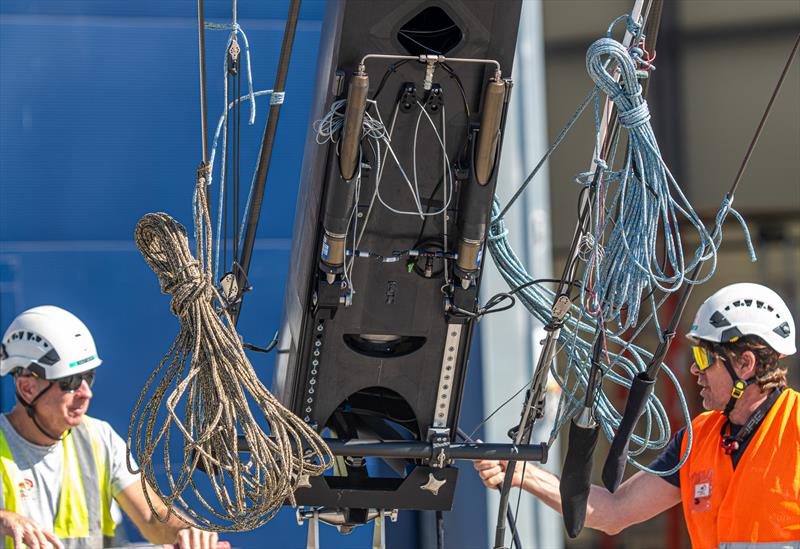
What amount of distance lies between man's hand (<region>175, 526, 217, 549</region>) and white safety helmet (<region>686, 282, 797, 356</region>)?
179 cm

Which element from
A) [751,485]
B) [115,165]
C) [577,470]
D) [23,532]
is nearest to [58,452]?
[23,532]

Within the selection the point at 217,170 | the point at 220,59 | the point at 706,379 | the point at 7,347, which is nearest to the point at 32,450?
the point at 7,347

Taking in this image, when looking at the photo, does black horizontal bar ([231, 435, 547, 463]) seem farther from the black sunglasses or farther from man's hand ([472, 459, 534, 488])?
the black sunglasses

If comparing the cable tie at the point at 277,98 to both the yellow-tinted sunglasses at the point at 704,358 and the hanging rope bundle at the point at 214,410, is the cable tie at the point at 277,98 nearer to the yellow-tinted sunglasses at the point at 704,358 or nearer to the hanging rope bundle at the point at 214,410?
the hanging rope bundle at the point at 214,410

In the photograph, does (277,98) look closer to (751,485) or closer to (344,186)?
(344,186)

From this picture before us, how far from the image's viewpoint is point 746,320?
13.3 feet

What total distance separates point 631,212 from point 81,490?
2.50 metres

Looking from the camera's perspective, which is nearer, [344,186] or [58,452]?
[344,186]

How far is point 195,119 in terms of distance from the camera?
212 inches

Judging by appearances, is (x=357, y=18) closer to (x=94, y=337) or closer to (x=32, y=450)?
(x=32, y=450)

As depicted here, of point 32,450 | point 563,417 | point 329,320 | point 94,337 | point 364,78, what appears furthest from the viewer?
point 94,337

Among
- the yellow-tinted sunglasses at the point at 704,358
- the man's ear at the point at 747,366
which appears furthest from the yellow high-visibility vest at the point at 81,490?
the man's ear at the point at 747,366

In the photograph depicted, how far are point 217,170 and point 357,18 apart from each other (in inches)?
107

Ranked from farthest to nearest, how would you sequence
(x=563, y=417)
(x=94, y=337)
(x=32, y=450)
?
(x=94, y=337), (x=32, y=450), (x=563, y=417)
